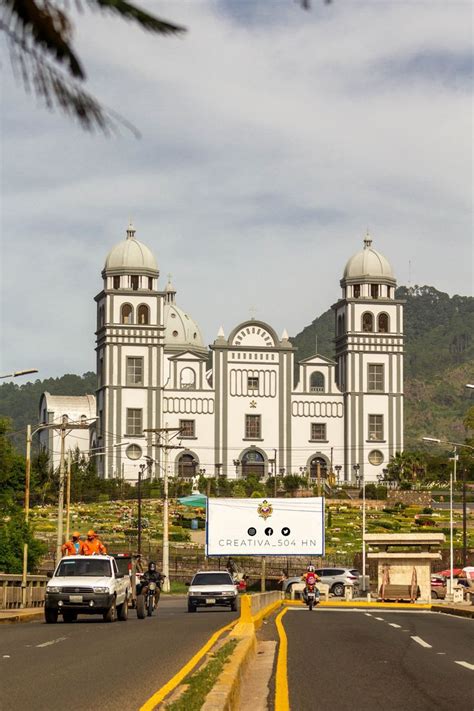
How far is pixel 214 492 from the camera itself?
108438mm

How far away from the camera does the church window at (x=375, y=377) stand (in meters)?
119

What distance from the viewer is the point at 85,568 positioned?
29297mm

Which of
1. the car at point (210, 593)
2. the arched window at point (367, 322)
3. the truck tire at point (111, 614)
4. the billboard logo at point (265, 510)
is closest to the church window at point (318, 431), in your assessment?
the arched window at point (367, 322)

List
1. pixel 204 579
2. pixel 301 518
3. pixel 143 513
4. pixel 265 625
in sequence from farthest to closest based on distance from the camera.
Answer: pixel 143 513 → pixel 301 518 → pixel 204 579 → pixel 265 625

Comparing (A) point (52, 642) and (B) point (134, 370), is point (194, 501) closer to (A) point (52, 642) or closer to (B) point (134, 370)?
(B) point (134, 370)

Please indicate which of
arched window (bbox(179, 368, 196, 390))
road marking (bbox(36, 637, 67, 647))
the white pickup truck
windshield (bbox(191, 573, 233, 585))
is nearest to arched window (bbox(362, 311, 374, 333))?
arched window (bbox(179, 368, 196, 390))

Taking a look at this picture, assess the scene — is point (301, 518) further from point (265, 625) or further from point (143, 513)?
point (265, 625)

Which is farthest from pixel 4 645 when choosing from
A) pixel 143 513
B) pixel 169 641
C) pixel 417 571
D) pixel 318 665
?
pixel 143 513

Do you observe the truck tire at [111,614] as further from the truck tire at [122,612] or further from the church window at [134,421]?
the church window at [134,421]

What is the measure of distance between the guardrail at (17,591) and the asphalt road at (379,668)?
10.5 meters

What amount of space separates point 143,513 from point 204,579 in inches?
2221

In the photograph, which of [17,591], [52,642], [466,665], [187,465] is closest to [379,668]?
[466,665]

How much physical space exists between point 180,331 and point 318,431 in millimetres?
25974

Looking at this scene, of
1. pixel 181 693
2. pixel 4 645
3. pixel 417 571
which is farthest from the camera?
pixel 417 571
